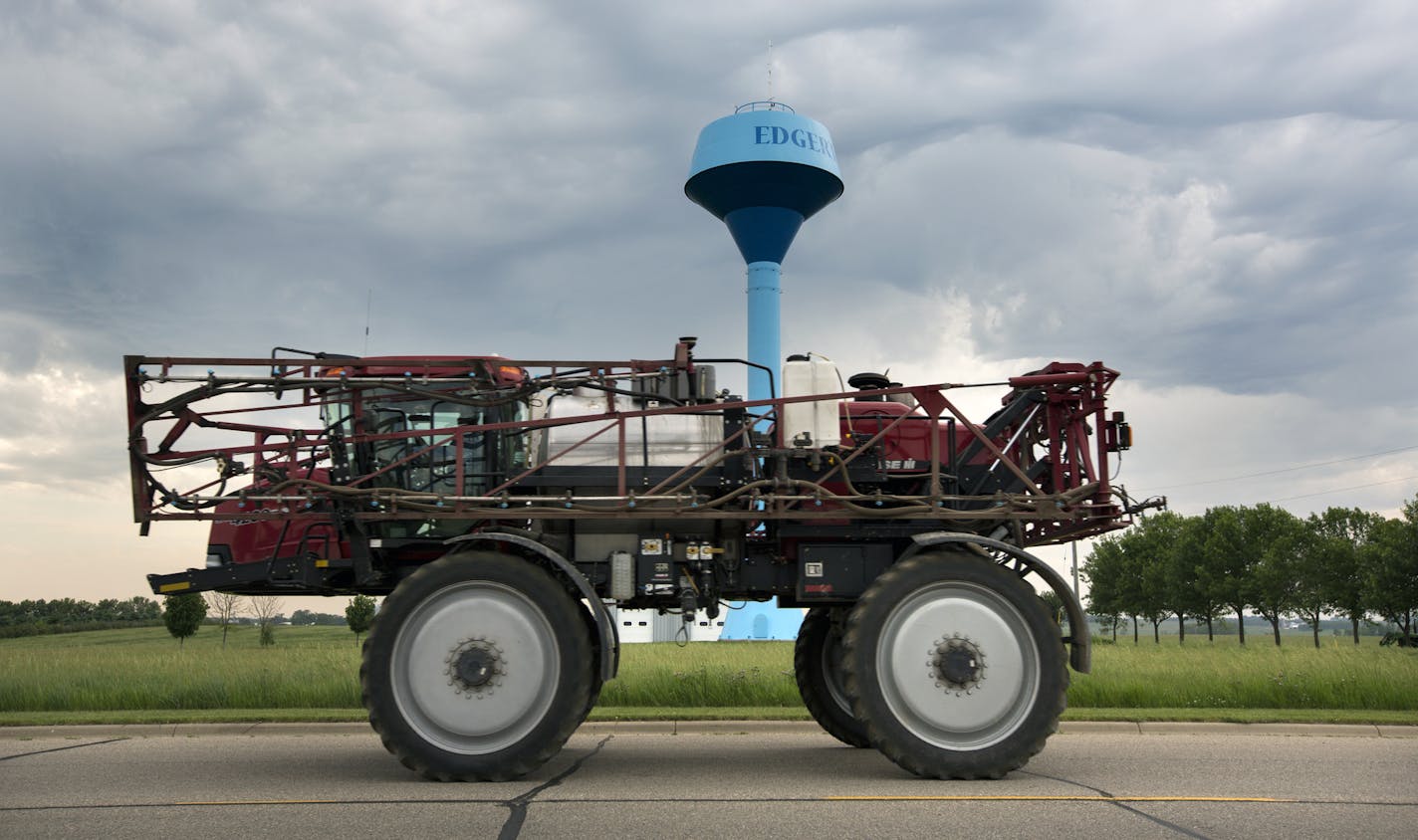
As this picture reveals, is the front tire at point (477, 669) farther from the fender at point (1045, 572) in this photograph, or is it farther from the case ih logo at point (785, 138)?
the case ih logo at point (785, 138)

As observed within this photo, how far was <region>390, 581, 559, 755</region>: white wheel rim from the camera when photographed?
8578mm

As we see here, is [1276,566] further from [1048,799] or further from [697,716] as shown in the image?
[1048,799]

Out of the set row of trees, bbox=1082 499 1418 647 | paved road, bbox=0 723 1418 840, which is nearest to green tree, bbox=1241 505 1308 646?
row of trees, bbox=1082 499 1418 647

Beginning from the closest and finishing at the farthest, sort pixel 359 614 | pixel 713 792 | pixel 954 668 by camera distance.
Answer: pixel 713 792 < pixel 954 668 < pixel 359 614

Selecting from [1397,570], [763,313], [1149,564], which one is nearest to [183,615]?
[763,313]

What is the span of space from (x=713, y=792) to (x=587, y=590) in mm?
1867

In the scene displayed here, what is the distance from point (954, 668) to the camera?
873cm

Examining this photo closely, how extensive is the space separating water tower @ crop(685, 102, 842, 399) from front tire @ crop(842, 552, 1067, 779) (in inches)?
1249

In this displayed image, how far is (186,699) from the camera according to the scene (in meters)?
15.1

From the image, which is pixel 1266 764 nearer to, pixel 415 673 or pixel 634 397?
pixel 634 397

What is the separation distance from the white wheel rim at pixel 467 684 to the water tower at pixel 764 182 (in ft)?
106

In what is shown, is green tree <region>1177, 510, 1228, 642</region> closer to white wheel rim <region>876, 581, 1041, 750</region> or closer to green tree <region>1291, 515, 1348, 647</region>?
green tree <region>1291, 515, 1348, 647</region>

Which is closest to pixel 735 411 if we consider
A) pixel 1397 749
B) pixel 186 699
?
pixel 1397 749

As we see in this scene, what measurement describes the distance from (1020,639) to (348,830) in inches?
214
